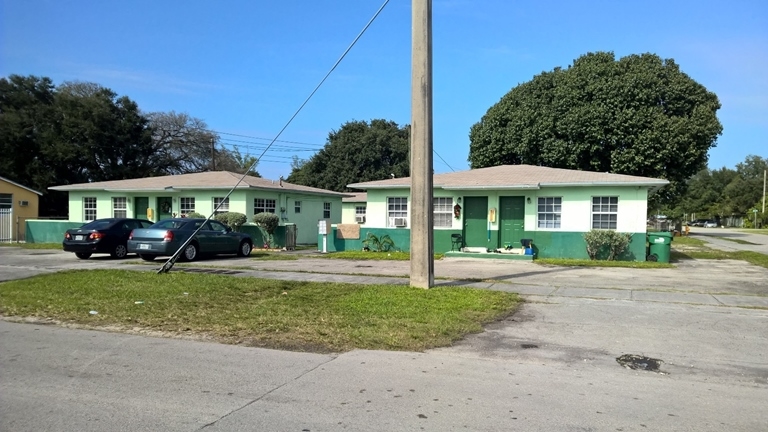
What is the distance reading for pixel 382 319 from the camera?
26.9ft

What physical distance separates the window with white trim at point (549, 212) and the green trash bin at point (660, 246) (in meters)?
3.23

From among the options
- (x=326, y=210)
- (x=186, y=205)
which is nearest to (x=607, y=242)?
(x=326, y=210)

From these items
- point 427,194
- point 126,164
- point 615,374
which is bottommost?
point 615,374

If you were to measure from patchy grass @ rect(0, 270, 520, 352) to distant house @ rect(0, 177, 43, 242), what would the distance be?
71.6 feet

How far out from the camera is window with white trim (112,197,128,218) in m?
27.8

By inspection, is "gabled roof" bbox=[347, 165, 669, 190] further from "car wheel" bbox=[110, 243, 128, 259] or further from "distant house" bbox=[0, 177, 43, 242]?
"distant house" bbox=[0, 177, 43, 242]

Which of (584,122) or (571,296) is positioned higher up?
(584,122)

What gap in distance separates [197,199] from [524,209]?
50.1 feet

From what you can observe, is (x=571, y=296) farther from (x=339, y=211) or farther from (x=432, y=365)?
(x=339, y=211)

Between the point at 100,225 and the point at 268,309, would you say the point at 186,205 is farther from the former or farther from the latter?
the point at 268,309

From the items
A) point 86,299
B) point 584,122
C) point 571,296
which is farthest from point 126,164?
point 571,296

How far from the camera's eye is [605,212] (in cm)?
1942

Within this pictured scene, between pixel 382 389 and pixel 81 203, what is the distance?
2867 cm

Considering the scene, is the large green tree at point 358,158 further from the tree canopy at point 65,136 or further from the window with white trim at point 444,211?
the window with white trim at point 444,211
